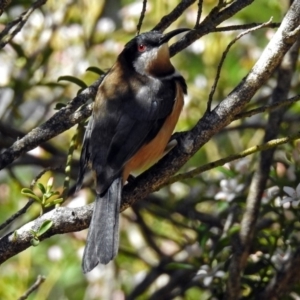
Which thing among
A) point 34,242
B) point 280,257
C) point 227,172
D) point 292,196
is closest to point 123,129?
point 227,172

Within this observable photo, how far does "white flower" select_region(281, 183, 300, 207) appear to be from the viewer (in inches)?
136

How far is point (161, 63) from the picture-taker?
13.8ft

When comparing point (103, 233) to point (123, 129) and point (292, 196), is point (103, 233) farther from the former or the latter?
point (292, 196)

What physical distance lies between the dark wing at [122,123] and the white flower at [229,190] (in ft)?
2.09

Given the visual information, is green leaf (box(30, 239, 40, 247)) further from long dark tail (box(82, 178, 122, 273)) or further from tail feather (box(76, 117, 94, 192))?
tail feather (box(76, 117, 94, 192))

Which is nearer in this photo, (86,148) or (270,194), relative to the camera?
(86,148)

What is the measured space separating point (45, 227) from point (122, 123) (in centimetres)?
109

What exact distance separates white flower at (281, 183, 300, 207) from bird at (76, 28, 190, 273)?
0.61 meters

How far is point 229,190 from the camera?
4230 mm

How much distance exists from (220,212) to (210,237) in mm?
321

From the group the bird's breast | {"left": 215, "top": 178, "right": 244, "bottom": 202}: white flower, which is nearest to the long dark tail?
the bird's breast

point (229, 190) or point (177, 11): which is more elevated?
point (177, 11)

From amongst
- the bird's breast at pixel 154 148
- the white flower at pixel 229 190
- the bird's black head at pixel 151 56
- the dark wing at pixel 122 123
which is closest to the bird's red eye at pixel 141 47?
the bird's black head at pixel 151 56

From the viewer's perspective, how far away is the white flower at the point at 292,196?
136 inches
